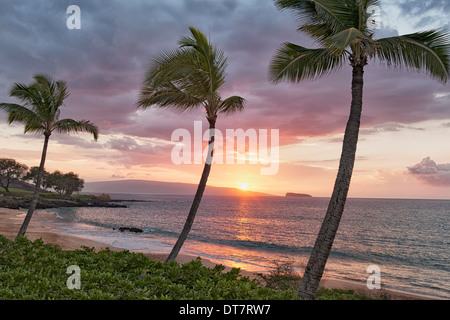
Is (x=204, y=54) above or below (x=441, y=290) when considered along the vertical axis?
above

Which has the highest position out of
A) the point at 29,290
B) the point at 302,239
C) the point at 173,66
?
the point at 173,66

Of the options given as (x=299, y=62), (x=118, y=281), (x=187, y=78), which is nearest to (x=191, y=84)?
(x=187, y=78)

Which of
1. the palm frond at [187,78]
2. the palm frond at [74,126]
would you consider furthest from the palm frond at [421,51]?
the palm frond at [74,126]

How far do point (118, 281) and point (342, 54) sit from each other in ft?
24.9

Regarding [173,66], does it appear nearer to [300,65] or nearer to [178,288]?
[300,65]

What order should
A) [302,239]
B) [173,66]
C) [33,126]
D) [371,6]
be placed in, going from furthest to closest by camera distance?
[302,239] → [33,126] → [173,66] → [371,6]

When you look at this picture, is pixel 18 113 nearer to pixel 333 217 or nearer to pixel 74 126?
A: pixel 74 126

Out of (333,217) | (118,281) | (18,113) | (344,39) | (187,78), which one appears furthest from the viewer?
(18,113)

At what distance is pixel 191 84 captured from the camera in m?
12.4

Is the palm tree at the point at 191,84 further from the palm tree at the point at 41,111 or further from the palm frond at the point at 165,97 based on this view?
the palm tree at the point at 41,111

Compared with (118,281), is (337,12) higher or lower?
higher

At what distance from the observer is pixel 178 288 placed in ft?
18.2
